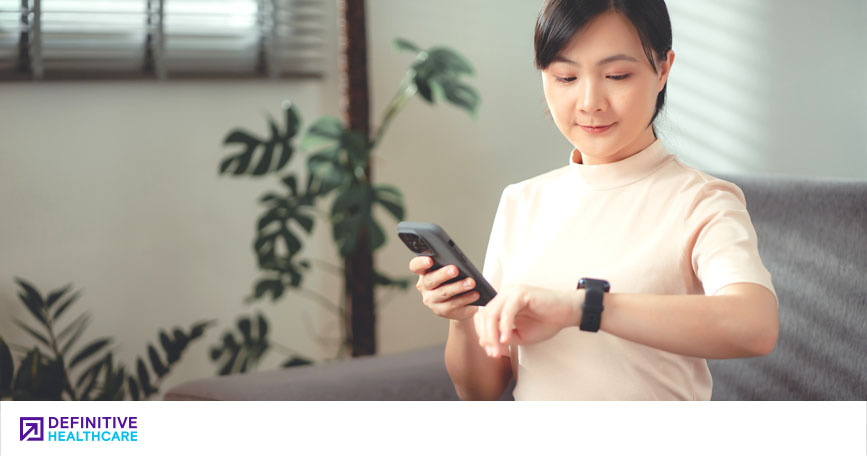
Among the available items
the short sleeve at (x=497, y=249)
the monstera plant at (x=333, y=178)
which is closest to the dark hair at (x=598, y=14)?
the short sleeve at (x=497, y=249)

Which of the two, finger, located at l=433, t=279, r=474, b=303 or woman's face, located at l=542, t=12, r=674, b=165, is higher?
woman's face, located at l=542, t=12, r=674, b=165

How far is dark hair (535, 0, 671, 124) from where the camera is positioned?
0.45 metres

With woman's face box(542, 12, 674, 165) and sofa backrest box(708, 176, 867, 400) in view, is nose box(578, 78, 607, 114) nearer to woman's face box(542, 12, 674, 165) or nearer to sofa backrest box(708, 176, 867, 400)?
woman's face box(542, 12, 674, 165)

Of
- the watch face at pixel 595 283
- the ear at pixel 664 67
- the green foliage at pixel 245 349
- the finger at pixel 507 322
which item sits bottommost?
the green foliage at pixel 245 349

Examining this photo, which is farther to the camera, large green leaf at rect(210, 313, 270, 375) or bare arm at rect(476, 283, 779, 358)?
large green leaf at rect(210, 313, 270, 375)

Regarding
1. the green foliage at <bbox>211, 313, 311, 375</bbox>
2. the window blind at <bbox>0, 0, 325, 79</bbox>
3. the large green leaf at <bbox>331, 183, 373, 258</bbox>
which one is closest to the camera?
the window blind at <bbox>0, 0, 325, 79</bbox>

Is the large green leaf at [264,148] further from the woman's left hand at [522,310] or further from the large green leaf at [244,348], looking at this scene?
the woman's left hand at [522,310]

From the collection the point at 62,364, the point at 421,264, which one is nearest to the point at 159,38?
the point at 62,364
